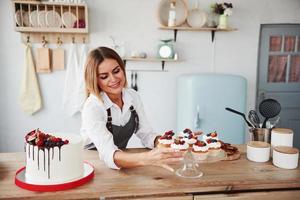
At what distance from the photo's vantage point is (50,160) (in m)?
1.44

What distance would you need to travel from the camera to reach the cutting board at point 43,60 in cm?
352

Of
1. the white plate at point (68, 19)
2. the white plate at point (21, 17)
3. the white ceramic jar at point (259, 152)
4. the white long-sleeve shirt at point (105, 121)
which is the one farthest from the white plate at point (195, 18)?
the white ceramic jar at point (259, 152)

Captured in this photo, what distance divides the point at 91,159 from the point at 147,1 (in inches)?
94.3

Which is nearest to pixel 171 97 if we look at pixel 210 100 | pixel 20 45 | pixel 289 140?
pixel 210 100

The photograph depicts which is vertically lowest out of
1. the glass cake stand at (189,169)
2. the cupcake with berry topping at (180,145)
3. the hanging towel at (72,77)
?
the glass cake stand at (189,169)

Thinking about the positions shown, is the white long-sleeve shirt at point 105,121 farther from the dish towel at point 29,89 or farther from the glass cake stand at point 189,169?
the dish towel at point 29,89

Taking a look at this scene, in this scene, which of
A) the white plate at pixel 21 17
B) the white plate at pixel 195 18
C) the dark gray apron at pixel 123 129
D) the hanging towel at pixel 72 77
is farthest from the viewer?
the white plate at pixel 195 18

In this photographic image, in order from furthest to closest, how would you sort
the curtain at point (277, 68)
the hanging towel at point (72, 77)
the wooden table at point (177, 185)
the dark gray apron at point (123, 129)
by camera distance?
the curtain at point (277, 68)
the hanging towel at point (72, 77)
the dark gray apron at point (123, 129)
the wooden table at point (177, 185)

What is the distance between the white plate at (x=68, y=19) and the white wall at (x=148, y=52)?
22 cm

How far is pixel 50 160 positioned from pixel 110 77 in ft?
1.91

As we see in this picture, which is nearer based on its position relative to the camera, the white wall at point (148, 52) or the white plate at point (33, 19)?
the white plate at point (33, 19)

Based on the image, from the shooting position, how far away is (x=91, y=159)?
179 cm

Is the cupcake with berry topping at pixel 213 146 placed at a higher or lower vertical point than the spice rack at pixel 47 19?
lower

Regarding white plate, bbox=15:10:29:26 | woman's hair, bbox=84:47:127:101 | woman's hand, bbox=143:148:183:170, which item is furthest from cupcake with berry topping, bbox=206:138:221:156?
white plate, bbox=15:10:29:26
